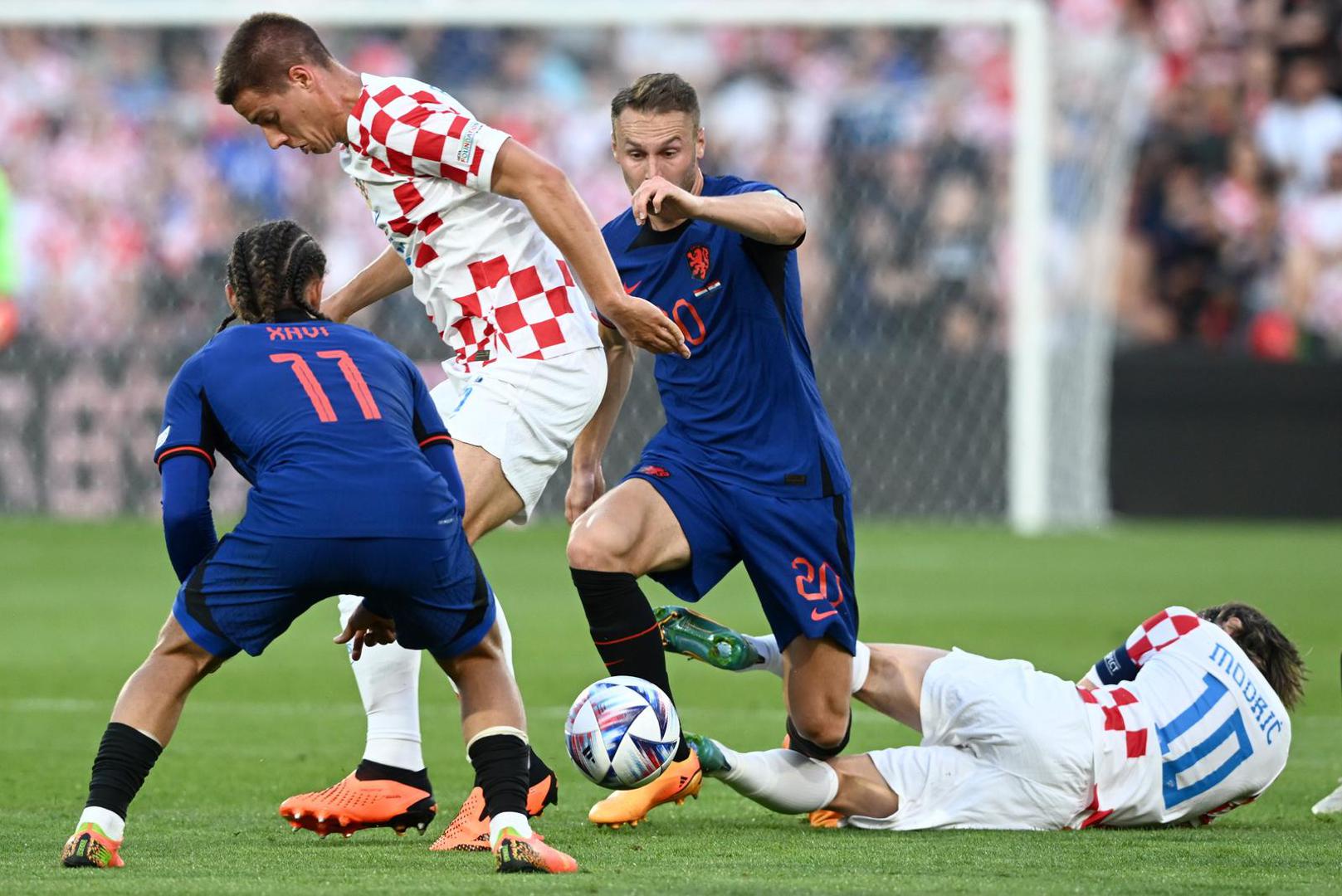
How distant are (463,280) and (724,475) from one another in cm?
86

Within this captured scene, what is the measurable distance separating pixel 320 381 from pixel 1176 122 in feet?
46.0

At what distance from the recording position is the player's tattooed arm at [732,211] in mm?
4867

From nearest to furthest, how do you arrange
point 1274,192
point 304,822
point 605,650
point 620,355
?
point 304,822 → point 605,650 → point 620,355 → point 1274,192

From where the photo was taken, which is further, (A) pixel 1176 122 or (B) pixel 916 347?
(A) pixel 1176 122

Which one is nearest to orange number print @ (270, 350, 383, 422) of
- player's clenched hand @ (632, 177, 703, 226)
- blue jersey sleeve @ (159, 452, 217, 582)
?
blue jersey sleeve @ (159, 452, 217, 582)

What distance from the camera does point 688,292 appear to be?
5520mm

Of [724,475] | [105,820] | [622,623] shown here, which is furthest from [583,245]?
[105,820]

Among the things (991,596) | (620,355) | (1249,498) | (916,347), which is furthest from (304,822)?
(1249,498)

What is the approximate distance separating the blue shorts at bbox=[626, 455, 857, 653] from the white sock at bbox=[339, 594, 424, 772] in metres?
0.71

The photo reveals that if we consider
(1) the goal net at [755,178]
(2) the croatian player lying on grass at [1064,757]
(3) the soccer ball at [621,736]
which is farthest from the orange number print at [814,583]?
(1) the goal net at [755,178]

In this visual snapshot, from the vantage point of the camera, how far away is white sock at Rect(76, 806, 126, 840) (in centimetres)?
425

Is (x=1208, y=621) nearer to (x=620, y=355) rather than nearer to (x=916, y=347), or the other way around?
(x=620, y=355)

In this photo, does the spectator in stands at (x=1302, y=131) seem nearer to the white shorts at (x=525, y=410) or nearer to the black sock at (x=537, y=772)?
the white shorts at (x=525, y=410)

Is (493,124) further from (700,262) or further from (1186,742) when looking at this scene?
(1186,742)
